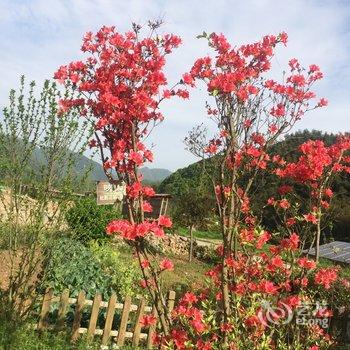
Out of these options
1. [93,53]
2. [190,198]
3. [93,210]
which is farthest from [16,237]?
[190,198]

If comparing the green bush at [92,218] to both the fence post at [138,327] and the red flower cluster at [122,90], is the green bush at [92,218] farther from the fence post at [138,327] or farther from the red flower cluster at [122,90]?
the red flower cluster at [122,90]

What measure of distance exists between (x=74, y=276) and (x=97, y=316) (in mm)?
1119

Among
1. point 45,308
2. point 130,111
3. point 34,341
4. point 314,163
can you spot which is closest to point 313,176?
point 314,163

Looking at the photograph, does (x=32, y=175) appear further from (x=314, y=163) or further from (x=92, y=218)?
(x=92, y=218)

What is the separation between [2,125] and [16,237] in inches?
55.0

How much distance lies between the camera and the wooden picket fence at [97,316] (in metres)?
5.42

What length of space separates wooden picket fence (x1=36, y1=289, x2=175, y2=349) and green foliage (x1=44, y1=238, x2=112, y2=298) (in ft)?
1.93

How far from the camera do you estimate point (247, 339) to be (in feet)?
9.95

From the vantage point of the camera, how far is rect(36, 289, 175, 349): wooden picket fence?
5418 millimetres

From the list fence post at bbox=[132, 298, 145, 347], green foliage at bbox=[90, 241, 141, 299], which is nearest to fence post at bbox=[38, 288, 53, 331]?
fence post at bbox=[132, 298, 145, 347]

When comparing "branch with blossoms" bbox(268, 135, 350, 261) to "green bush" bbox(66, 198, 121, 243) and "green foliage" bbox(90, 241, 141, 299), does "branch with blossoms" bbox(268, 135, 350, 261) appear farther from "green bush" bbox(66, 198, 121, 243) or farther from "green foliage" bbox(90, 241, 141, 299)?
"green bush" bbox(66, 198, 121, 243)

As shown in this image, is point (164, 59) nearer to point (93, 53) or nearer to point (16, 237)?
point (93, 53)

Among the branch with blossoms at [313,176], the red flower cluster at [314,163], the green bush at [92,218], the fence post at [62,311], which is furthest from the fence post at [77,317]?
the green bush at [92,218]

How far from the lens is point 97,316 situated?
221 inches
